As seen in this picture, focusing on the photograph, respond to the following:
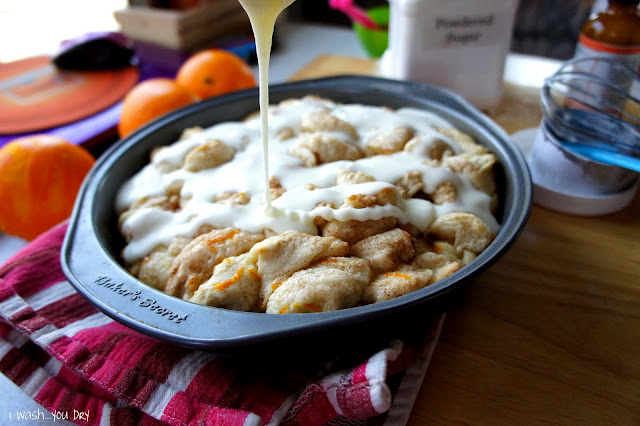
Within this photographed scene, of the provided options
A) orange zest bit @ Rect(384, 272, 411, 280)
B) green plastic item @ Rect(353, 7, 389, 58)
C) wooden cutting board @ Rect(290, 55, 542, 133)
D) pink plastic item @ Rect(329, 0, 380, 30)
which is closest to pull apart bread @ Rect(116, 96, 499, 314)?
orange zest bit @ Rect(384, 272, 411, 280)

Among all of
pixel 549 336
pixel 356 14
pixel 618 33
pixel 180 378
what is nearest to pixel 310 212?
pixel 180 378

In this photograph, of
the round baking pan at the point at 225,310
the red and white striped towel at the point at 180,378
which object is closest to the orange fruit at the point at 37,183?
the round baking pan at the point at 225,310

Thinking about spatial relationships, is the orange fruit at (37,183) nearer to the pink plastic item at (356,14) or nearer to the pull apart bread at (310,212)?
the pull apart bread at (310,212)

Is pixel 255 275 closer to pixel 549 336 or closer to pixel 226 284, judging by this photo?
pixel 226 284

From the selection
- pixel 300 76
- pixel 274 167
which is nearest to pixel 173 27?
pixel 300 76

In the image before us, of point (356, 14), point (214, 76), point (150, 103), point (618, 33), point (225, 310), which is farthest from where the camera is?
point (356, 14)

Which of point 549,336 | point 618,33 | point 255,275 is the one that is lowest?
point 549,336

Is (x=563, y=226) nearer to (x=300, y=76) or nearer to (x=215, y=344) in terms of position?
(x=215, y=344)
